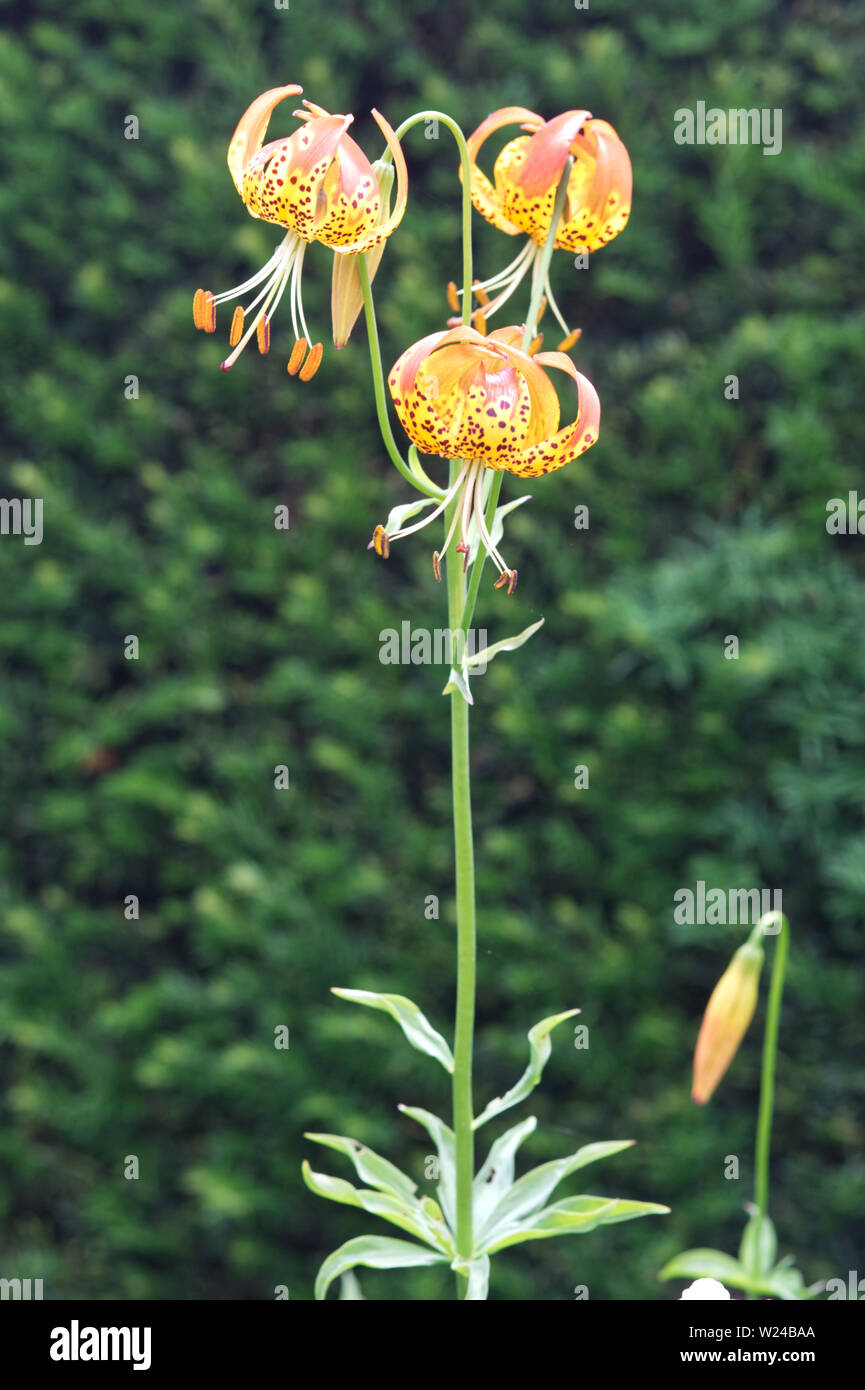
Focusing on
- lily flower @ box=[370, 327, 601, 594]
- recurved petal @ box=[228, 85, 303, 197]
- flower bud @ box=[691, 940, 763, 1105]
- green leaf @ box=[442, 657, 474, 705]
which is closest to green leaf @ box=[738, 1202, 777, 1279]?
flower bud @ box=[691, 940, 763, 1105]

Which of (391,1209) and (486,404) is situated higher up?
(486,404)

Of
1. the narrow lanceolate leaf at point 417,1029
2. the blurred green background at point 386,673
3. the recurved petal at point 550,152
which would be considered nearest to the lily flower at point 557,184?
the recurved petal at point 550,152

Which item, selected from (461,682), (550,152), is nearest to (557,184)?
(550,152)

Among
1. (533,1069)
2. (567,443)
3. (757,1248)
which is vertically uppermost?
(567,443)

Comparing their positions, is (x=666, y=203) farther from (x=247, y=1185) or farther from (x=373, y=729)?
(x=247, y=1185)

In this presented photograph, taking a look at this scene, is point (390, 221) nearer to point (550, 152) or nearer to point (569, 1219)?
point (550, 152)

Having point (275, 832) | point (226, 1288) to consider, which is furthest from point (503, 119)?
point (226, 1288)

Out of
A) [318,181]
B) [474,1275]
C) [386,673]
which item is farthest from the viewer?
[386,673]

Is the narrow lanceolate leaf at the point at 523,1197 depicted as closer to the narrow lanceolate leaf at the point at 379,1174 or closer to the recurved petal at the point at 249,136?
the narrow lanceolate leaf at the point at 379,1174

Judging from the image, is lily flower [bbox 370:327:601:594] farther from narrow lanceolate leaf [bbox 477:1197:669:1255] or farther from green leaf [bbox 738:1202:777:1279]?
green leaf [bbox 738:1202:777:1279]
